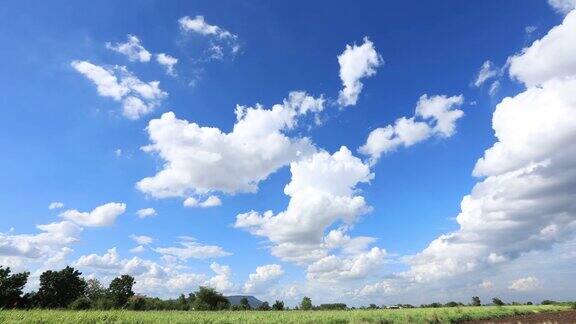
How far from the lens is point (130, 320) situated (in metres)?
25.3

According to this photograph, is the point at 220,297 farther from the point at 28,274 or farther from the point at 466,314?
the point at 466,314

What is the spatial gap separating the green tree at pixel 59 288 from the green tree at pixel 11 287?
31.1ft

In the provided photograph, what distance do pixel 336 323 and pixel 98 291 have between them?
88.5 m

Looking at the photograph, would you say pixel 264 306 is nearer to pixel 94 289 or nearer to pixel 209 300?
pixel 209 300

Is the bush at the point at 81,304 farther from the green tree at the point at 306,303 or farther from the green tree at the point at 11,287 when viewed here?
the green tree at the point at 306,303

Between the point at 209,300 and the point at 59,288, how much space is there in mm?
30668

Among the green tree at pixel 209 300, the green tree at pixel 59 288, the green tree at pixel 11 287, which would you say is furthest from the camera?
the green tree at pixel 209 300

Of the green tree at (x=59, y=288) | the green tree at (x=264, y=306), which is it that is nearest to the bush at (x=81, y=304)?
the green tree at (x=59, y=288)

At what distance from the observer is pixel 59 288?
8519cm

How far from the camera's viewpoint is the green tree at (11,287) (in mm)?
67938

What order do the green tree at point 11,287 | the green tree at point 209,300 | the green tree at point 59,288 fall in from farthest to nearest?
the green tree at point 209,300 → the green tree at point 59,288 → the green tree at point 11,287

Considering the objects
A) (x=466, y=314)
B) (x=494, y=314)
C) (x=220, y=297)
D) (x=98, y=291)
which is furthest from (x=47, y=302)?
(x=494, y=314)

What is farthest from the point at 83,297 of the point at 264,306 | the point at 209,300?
the point at 264,306

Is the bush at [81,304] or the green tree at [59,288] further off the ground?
the green tree at [59,288]
